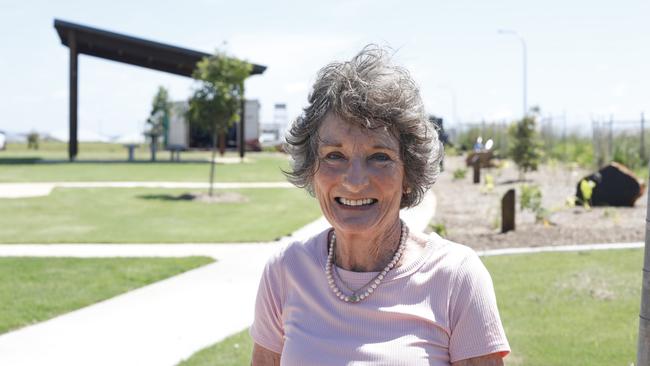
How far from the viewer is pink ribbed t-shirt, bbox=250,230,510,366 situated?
216cm

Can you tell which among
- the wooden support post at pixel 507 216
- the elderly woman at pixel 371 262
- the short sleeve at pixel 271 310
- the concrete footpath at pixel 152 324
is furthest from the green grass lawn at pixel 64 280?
the elderly woman at pixel 371 262

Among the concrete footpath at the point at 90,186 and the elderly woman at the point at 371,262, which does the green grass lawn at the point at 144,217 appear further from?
the elderly woman at the point at 371,262

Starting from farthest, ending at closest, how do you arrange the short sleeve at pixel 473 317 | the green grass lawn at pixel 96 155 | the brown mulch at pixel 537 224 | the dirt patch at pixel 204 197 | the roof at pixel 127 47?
the green grass lawn at pixel 96 155
the roof at pixel 127 47
the dirt patch at pixel 204 197
the brown mulch at pixel 537 224
the short sleeve at pixel 473 317

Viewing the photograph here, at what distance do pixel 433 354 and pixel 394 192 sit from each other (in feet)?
1.56

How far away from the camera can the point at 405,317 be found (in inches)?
87.6

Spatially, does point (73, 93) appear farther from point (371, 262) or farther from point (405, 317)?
point (405, 317)

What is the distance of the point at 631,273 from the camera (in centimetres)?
799

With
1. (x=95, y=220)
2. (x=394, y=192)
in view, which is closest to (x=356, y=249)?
(x=394, y=192)

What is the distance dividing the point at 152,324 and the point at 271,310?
14.1ft

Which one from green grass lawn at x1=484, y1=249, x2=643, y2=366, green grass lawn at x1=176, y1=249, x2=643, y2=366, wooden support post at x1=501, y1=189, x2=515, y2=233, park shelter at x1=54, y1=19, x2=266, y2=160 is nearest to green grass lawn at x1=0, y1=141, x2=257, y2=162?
park shelter at x1=54, y1=19, x2=266, y2=160

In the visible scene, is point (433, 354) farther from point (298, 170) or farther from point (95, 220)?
point (95, 220)

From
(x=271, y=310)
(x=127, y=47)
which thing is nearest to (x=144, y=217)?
(x=271, y=310)

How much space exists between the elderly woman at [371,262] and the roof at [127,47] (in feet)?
104

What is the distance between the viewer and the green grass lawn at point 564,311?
552 cm
